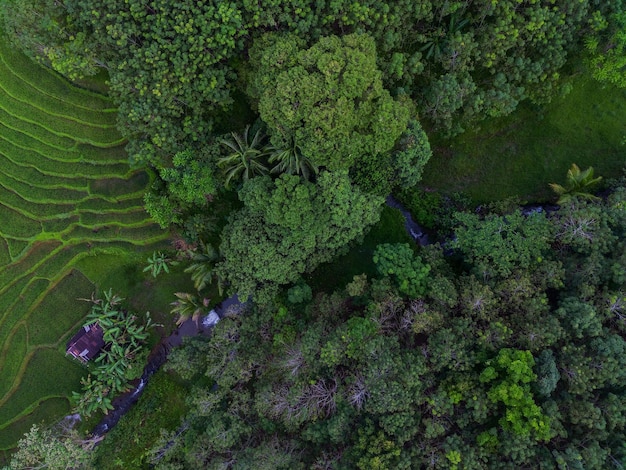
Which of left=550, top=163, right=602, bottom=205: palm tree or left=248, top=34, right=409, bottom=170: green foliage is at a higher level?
left=248, top=34, right=409, bottom=170: green foliage

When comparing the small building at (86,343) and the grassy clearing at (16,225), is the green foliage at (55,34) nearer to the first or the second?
the grassy clearing at (16,225)

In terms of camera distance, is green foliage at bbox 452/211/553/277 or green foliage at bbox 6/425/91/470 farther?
green foliage at bbox 6/425/91/470

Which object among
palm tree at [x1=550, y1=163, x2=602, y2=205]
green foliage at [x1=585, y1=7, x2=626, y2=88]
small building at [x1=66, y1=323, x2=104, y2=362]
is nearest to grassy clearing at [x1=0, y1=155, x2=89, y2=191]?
small building at [x1=66, y1=323, x2=104, y2=362]

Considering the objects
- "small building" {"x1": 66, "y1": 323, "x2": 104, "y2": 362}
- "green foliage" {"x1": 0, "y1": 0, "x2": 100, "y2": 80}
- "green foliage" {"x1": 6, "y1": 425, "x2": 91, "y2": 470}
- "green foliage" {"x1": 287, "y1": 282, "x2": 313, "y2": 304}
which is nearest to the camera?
"green foliage" {"x1": 0, "y1": 0, "x2": 100, "y2": 80}

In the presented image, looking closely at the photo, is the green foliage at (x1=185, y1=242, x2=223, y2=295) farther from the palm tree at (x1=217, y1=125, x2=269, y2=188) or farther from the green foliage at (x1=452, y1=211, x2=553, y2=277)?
the green foliage at (x1=452, y1=211, x2=553, y2=277)

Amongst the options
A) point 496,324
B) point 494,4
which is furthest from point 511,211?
point 494,4

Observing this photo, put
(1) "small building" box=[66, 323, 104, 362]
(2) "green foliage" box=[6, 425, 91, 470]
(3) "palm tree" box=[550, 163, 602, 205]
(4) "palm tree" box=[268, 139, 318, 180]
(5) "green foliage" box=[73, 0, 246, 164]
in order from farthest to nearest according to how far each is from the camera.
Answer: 1. (1) "small building" box=[66, 323, 104, 362]
2. (3) "palm tree" box=[550, 163, 602, 205]
3. (2) "green foliage" box=[6, 425, 91, 470]
4. (4) "palm tree" box=[268, 139, 318, 180]
5. (5) "green foliage" box=[73, 0, 246, 164]

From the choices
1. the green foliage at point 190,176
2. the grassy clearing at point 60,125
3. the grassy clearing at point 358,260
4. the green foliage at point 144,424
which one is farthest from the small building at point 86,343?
the grassy clearing at point 358,260
